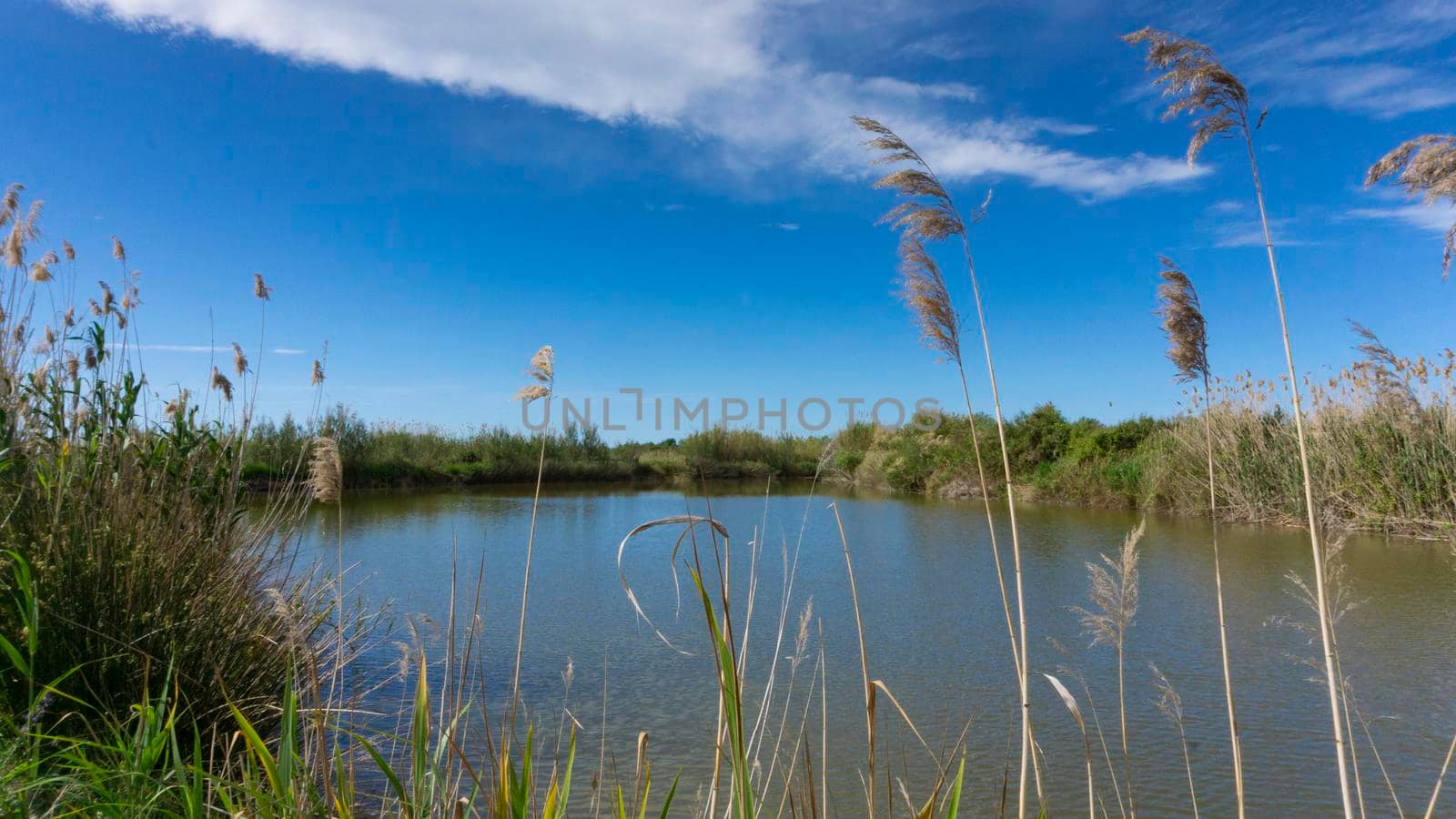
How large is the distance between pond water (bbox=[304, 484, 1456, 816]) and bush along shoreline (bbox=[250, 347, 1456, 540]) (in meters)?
0.84

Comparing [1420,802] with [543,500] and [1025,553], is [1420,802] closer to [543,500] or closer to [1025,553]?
[1025,553]

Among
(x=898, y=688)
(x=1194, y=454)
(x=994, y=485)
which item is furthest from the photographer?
(x=994, y=485)

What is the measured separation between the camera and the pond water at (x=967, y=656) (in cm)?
309

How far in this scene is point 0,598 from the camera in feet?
8.13

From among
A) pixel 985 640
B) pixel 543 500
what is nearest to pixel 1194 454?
pixel 985 640

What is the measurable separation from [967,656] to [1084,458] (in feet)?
36.5

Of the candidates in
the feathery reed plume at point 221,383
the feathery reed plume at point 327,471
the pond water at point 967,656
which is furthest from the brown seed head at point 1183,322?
the feathery reed plume at point 221,383

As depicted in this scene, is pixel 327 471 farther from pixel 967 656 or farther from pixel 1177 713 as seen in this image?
pixel 967 656

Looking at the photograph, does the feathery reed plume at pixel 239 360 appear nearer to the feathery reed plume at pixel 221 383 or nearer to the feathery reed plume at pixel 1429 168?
the feathery reed plume at pixel 221 383

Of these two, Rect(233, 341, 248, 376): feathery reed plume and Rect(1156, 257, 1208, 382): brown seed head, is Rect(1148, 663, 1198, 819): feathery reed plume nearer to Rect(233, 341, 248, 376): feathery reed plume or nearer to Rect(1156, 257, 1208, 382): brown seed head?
Rect(1156, 257, 1208, 382): brown seed head

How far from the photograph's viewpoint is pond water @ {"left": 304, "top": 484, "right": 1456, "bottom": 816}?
309 cm

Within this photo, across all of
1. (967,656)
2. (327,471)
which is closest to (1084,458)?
(967,656)

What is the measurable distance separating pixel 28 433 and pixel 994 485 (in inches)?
604

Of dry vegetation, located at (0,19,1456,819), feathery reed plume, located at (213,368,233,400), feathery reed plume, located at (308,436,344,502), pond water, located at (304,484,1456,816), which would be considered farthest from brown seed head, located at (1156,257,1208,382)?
feathery reed plume, located at (213,368,233,400)
